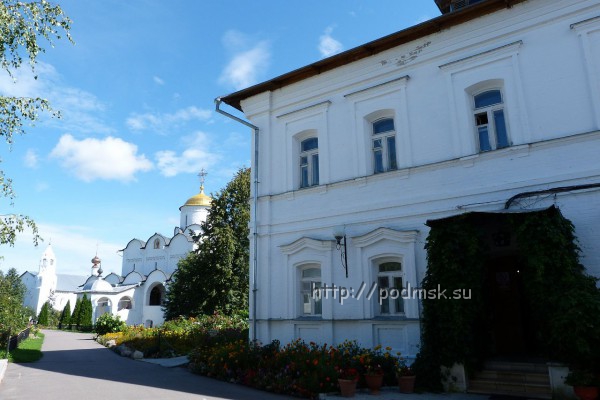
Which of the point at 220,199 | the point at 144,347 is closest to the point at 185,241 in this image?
the point at 220,199

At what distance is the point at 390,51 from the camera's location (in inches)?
463

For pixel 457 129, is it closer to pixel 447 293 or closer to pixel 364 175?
pixel 364 175

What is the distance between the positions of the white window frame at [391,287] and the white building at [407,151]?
0.04m

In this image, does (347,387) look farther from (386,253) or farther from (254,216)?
(254,216)

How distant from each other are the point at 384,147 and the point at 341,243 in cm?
272

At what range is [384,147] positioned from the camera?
38.1 ft

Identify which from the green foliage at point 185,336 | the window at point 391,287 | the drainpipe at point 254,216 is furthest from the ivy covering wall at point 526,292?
the green foliage at point 185,336

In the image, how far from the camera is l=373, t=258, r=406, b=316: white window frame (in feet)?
34.8

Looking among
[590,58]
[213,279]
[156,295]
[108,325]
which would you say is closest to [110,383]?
[590,58]

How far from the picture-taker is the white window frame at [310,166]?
12.8 meters

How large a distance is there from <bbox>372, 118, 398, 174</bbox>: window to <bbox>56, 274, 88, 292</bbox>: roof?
2372 inches

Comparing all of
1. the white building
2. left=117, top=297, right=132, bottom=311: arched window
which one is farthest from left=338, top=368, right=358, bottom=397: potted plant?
left=117, top=297, right=132, bottom=311: arched window

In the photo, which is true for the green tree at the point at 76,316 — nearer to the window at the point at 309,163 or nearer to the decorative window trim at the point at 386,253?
the window at the point at 309,163

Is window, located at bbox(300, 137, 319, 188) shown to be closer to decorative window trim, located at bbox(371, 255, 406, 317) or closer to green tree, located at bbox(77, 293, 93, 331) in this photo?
decorative window trim, located at bbox(371, 255, 406, 317)
